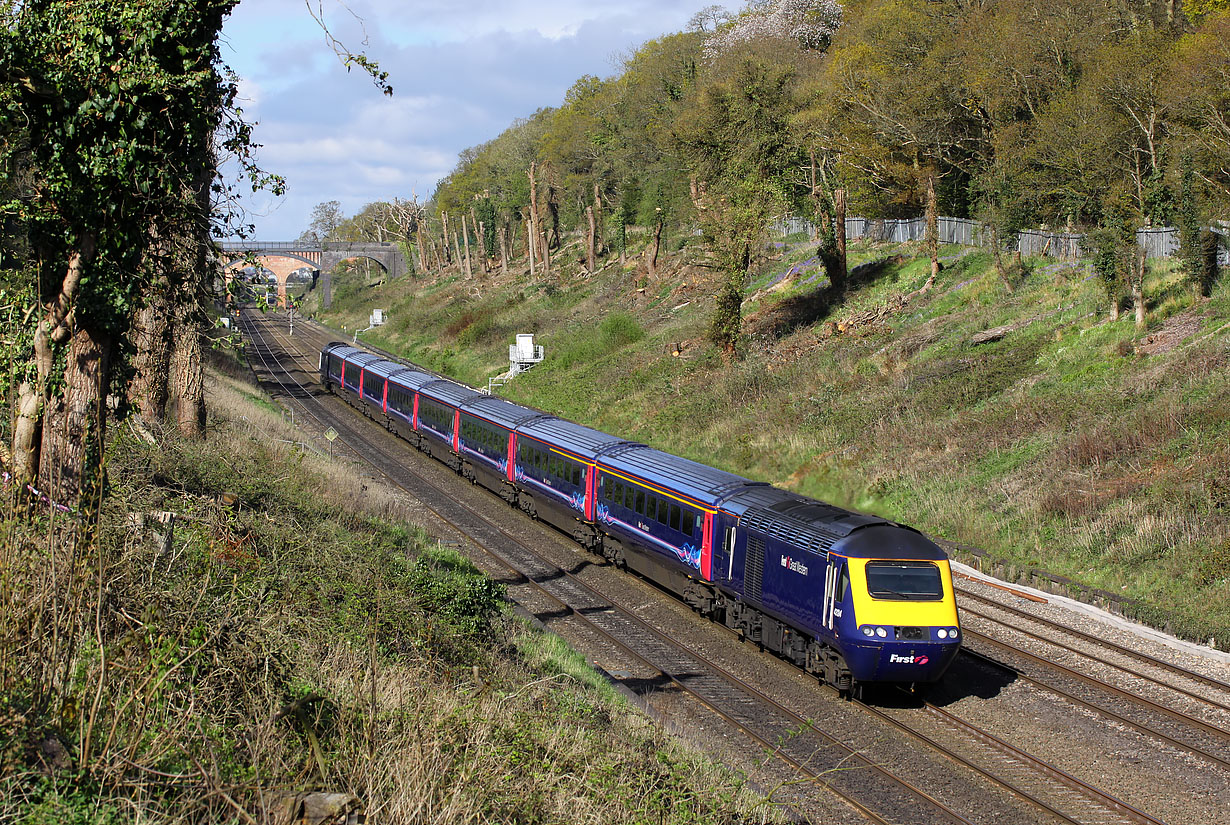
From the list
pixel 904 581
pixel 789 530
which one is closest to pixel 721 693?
pixel 789 530

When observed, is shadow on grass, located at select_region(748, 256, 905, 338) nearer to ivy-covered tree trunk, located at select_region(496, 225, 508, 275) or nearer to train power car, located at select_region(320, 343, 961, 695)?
train power car, located at select_region(320, 343, 961, 695)

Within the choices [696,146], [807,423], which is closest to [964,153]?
[696,146]

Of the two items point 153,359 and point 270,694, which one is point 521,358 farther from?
point 270,694

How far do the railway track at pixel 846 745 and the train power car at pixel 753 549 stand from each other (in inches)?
36.9

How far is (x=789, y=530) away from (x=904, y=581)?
78.2 inches

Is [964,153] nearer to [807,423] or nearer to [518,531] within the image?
[807,423]

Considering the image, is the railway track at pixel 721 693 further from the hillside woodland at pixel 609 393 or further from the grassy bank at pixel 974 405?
the grassy bank at pixel 974 405

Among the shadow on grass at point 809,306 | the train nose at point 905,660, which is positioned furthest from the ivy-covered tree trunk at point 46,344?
the shadow on grass at point 809,306

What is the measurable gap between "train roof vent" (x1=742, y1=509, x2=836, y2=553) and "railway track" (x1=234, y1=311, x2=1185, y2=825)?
226cm

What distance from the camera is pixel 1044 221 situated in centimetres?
3941

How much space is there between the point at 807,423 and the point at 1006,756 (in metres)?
17.6

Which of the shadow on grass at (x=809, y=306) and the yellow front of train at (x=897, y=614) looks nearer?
the yellow front of train at (x=897, y=614)

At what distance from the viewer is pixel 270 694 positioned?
7621 millimetres

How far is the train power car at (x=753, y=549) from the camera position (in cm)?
1259
